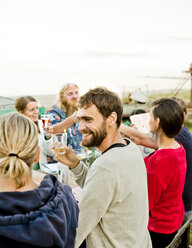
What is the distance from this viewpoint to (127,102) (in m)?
16.2

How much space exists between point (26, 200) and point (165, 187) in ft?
3.87

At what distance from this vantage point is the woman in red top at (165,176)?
1.81 meters

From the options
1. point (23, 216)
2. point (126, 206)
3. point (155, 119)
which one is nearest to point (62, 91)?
point (155, 119)

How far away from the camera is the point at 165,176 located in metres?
1.81

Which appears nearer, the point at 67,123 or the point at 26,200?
the point at 26,200

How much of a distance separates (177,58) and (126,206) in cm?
2894

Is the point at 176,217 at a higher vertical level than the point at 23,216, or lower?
lower

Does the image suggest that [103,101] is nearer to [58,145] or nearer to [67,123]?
[58,145]

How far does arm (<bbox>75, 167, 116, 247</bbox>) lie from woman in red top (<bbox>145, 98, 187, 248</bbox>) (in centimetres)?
67

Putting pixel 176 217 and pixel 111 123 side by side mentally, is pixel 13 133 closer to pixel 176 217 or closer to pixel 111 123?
pixel 111 123

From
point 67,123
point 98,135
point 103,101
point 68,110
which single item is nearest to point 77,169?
point 98,135

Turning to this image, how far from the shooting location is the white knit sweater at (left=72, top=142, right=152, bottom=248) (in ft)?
4.12

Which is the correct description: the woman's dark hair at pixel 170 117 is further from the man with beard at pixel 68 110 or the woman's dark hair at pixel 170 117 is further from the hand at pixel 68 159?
the man with beard at pixel 68 110

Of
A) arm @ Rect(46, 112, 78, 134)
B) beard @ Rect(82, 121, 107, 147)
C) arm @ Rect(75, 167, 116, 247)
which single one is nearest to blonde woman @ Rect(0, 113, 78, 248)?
arm @ Rect(75, 167, 116, 247)
